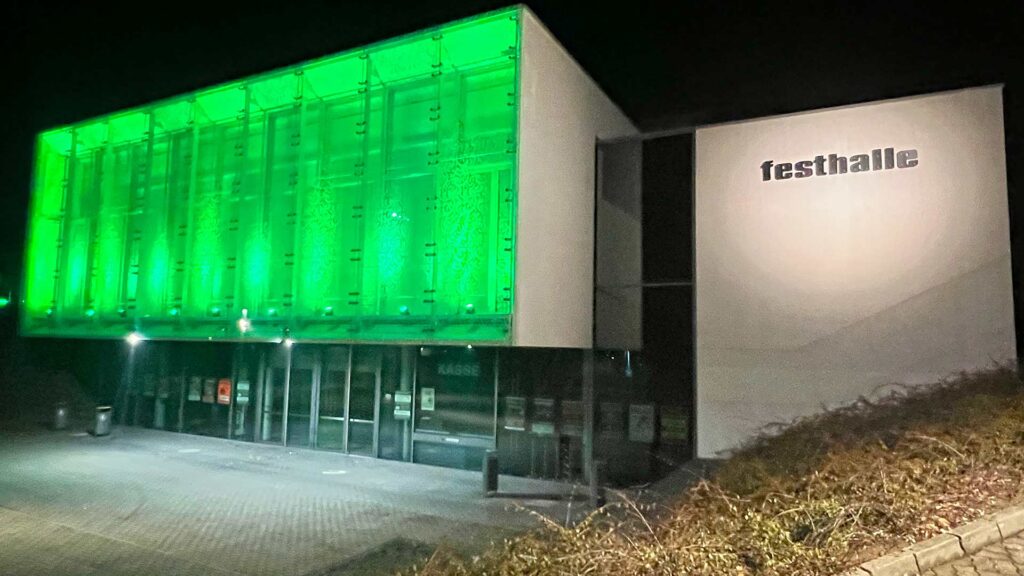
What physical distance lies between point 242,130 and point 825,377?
11.3 meters

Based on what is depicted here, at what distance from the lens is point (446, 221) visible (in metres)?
10.5

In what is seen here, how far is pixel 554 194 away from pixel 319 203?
4190mm

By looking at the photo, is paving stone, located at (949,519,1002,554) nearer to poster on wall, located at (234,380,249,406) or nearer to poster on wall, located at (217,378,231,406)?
poster on wall, located at (234,380,249,406)

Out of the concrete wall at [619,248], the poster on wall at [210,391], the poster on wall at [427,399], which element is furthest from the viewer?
the poster on wall at [210,391]

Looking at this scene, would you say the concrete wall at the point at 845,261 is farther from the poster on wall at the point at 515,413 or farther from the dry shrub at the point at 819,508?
the poster on wall at the point at 515,413

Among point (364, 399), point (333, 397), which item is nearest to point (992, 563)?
point (364, 399)

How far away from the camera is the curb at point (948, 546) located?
4.57 m

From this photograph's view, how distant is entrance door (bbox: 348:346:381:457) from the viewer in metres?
14.3

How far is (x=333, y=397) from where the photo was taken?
15016 mm

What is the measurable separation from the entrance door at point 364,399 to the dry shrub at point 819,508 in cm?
772

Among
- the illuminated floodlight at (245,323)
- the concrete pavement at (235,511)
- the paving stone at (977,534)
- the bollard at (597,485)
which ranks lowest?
the concrete pavement at (235,511)

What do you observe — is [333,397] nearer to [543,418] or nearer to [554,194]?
[543,418]

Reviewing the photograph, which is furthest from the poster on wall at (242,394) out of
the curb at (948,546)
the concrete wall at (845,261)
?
the curb at (948,546)

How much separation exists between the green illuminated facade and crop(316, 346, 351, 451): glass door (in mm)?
2985
